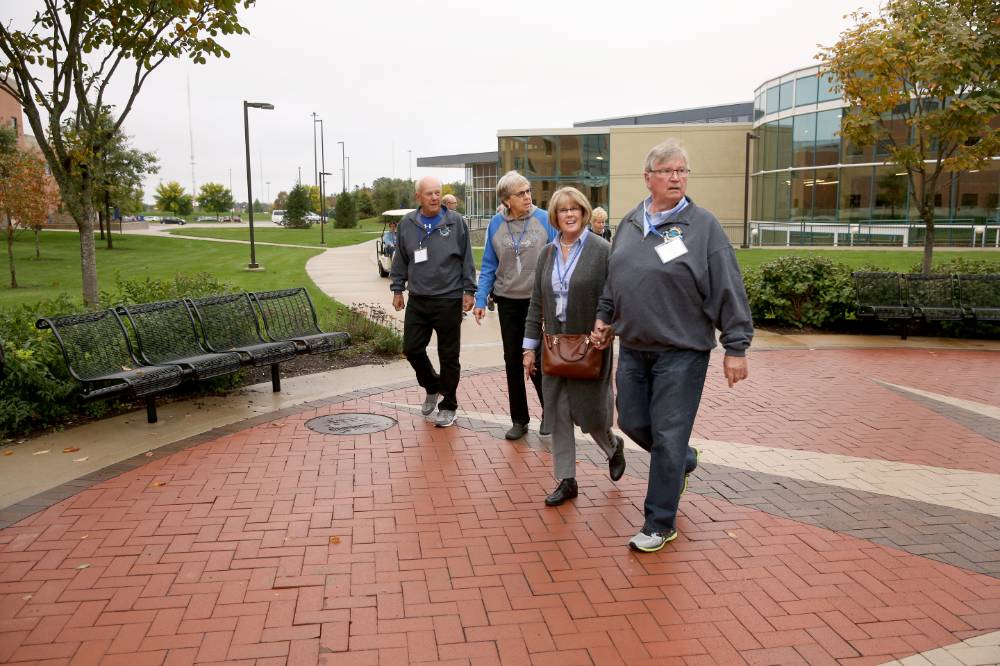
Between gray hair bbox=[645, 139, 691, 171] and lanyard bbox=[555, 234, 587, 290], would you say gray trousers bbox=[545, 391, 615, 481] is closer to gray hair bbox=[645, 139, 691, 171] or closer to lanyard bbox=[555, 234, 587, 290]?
lanyard bbox=[555, 234, 587, 290]

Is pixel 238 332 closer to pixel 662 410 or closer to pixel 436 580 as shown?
pixel 436 580

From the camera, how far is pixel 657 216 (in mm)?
3875

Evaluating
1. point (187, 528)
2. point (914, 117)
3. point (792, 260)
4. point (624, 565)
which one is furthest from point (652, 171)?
point (914, 117)

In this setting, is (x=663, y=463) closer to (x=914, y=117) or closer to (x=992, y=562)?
(x=992, y=562)

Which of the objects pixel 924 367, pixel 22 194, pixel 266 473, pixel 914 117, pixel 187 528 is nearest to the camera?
pixel 187 528

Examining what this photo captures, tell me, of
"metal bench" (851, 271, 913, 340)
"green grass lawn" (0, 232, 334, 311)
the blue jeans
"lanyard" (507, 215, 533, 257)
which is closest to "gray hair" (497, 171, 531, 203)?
"lanyard" (507, 215, 533, 257)

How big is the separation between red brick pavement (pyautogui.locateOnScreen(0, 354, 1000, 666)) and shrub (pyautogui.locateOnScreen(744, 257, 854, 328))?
6.86m

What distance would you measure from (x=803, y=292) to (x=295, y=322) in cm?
691

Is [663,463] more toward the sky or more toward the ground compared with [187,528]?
more toward the sky

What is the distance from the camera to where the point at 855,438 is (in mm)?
5953

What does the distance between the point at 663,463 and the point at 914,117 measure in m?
9.36

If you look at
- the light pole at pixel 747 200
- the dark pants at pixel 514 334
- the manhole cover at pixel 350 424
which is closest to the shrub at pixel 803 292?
the dark pants at pixel 514 334

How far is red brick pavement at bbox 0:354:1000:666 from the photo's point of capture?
10.4 feet

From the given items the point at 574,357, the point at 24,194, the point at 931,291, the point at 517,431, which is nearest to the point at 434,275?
the point at 517,431
